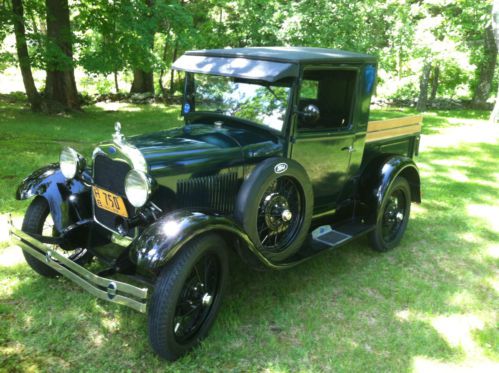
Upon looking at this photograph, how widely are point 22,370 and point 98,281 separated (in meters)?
0.73

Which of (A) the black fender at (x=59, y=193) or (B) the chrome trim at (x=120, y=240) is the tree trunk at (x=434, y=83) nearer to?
(A) the black fender at (x=59, y=193)

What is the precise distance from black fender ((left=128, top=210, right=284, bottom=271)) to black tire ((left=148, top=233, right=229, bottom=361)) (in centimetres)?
9

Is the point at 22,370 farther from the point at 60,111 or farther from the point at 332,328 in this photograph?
the point at 60,111

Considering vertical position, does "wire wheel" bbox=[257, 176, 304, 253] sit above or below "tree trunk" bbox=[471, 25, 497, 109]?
below

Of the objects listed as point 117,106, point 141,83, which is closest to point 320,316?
point 117,106

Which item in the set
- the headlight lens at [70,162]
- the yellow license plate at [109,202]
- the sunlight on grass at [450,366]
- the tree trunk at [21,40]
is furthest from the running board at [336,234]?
the tree trunk at [21,40]

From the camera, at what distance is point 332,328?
10.7ft

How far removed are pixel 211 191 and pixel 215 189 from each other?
0.13ft

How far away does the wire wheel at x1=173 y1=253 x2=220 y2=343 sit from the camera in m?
2.88

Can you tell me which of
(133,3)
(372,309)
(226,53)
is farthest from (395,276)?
(133,3)

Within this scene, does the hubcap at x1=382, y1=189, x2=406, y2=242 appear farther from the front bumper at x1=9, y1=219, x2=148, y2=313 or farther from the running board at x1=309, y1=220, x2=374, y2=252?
the front bumper at x1=9, y1=219, x2=148, y2=313

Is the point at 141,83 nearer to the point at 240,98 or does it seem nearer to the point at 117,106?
the point at 117,106

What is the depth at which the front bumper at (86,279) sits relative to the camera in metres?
2.57

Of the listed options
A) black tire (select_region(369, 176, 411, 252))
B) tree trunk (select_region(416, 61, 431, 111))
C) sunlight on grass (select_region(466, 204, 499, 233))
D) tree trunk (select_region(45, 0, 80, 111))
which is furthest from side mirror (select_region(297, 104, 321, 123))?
tree trunk (select_region(416, 61, 431, 111))
